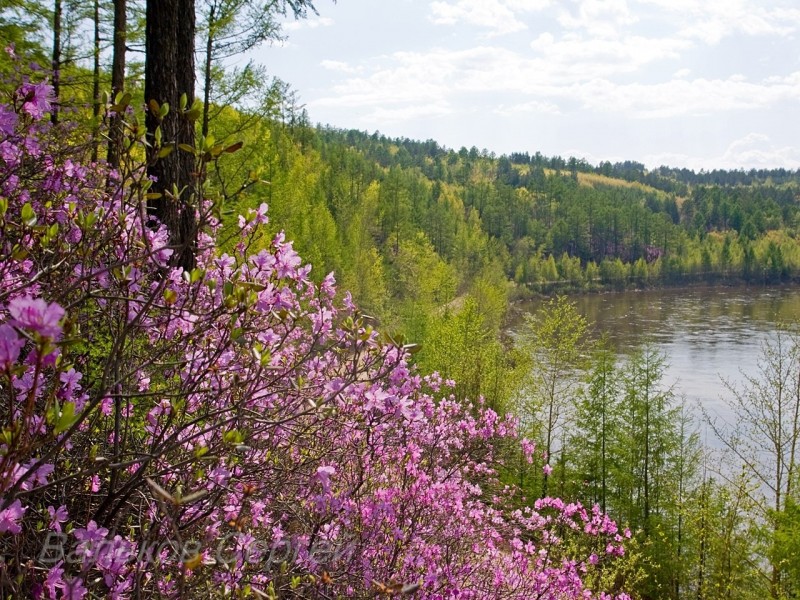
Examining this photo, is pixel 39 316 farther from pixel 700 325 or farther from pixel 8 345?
pixel 700 325

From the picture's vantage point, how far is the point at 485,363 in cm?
1952

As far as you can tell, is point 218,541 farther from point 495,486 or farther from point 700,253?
point 700,253

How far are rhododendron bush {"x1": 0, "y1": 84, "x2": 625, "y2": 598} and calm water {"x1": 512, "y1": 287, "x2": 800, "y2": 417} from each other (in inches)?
600

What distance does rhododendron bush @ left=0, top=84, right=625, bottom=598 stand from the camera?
1.51 meters

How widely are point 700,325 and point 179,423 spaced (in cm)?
5259

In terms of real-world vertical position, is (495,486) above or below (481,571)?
below

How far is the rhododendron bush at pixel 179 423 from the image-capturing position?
151 cm

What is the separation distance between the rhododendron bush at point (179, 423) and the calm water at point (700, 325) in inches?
600

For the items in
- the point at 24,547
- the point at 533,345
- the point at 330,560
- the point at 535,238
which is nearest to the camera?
the point at 24,547

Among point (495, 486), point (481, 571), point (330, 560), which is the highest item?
point (330, 560)

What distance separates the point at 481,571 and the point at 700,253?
9575cm

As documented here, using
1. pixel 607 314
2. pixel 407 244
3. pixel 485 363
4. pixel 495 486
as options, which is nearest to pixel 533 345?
pixel 485 363

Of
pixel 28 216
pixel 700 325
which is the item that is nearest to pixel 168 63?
pixel 28 216

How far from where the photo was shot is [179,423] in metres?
2.38
